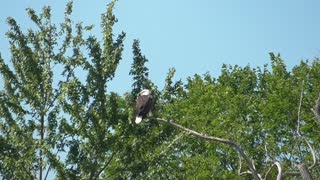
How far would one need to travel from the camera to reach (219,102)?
25891 millimetres

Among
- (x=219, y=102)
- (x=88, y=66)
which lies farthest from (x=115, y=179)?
(x=219, y=102)

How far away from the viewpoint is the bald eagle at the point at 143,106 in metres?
11.7

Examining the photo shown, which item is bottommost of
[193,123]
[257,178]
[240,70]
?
[257,178]

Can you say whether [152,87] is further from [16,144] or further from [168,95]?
[16,144]

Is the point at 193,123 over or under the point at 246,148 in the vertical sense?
over

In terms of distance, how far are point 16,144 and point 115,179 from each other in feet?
8.65

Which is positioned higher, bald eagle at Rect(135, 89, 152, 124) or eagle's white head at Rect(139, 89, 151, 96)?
eagle's white head at Rect(139, 89, 151, 96)

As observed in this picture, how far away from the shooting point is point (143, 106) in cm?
1174

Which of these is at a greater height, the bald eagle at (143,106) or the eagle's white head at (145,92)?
the eagle's white head at (145,92)

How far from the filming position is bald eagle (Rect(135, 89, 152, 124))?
1172 centimetres

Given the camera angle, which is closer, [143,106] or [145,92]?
[143,106]

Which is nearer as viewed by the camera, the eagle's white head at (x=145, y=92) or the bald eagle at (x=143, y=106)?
the bald eagle at (x=143, y=106)

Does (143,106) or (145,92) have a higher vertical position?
(145,92)

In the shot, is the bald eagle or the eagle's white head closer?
the bald eagle
